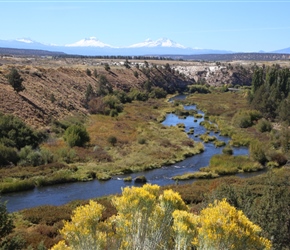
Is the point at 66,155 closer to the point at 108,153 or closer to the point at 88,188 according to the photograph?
the point at 108,153

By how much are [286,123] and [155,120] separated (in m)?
25.6

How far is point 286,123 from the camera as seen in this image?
205ft

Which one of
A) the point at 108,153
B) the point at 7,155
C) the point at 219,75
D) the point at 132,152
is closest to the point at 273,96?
the point at 132,152

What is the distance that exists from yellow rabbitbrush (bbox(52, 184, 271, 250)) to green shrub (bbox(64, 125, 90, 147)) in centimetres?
4087


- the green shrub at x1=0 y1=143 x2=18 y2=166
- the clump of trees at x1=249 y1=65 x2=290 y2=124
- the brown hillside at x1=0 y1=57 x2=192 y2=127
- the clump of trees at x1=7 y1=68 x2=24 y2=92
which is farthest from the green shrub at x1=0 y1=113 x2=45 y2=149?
the clump of trees at x1=249 y1=65 x2=290 y2=124

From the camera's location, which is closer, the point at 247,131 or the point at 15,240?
the point at 15,240

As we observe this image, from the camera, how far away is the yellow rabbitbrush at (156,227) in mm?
7168

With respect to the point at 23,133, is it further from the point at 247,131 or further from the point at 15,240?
the point at 247,131

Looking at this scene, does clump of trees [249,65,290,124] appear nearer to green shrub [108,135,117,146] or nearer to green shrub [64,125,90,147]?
green shrub [108,135,117,146]

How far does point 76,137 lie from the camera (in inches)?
1907

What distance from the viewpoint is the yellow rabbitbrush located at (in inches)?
282

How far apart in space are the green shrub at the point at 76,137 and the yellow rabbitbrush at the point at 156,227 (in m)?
40.9

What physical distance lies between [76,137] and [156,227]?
41.5 m

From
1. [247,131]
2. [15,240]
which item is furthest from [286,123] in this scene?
[15,240]
